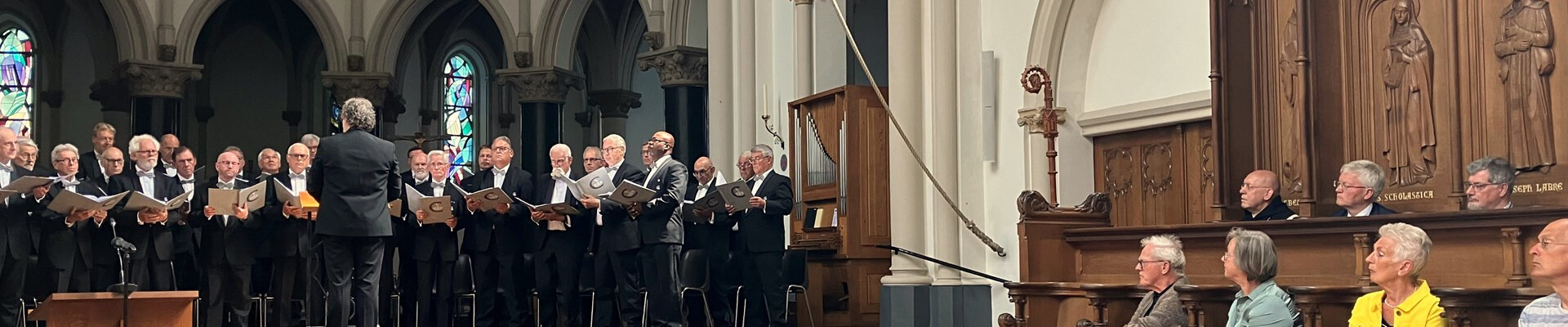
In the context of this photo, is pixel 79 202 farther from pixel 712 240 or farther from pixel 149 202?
pixel 712 240

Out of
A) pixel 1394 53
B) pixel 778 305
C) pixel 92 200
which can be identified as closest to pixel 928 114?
pixel 778 305

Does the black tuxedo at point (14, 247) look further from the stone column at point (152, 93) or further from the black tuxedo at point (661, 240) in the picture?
the stone column at point (152, 93)

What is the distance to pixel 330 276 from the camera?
7.81 m

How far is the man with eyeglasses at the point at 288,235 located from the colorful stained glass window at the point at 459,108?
11.5 m

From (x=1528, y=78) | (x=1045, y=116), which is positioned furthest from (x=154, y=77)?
(x=1528, y=78)

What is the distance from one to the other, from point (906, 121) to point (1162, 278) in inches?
188

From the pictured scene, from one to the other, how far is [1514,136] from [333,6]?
1417 cm

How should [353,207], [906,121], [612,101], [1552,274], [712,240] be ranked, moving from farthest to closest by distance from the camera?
[612,101]
[906,121]
[712,240]
[353,207]
[1552,274]

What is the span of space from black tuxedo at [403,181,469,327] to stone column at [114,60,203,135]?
8482 millimetres

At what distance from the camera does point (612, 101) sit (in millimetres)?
20594

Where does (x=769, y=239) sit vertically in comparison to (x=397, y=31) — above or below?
below

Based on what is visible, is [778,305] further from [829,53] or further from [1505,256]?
[1505,256]

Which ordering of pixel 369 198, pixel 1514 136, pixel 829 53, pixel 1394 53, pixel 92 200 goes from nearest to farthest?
pixel 1514 136 → pixel 1394 53 → pixel 369 198 → pixel 92 200 → pixel 829 53

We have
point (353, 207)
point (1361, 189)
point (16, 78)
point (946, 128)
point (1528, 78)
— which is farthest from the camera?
point (16, 78)
